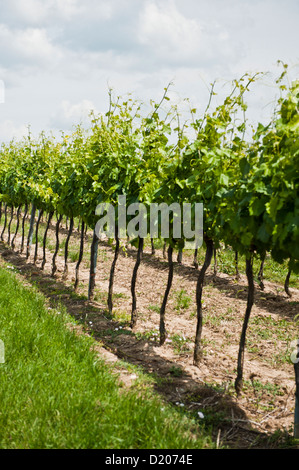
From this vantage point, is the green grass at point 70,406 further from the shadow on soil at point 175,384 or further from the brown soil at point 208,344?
the brown soil at point 208,344

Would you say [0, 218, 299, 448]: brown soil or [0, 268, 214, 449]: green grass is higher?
[0, 268, 214, 449]: green grass

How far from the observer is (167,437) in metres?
3.04

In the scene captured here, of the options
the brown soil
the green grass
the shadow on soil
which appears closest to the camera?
the green grass

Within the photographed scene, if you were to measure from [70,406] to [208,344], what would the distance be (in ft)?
11.2

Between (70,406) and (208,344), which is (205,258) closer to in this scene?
(208,344)

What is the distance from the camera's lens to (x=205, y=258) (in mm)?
5484

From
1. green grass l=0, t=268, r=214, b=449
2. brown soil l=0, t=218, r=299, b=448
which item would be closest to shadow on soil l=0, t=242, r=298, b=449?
brown soil l=0, t=218, r=299, b=448

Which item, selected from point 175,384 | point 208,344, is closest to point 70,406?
point 175,384

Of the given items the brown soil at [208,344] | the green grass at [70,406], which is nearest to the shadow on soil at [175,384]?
the brown soil at [208,344]

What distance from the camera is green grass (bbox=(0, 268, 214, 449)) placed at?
3.02 meters

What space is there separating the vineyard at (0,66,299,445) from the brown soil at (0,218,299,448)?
0.02 m

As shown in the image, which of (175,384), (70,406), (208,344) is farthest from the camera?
(208,344)

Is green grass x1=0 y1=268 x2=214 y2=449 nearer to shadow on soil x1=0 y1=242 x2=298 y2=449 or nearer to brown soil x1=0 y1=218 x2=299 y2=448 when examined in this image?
shadow on soil x1=0 y1=242 x2=298 y2=449

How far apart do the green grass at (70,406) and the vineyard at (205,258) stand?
2.81 ft
